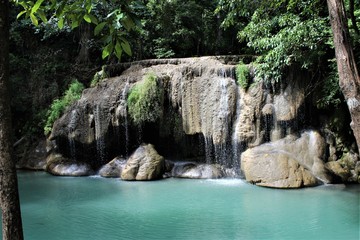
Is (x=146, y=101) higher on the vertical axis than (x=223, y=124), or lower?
higher

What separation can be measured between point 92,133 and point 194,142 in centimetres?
329

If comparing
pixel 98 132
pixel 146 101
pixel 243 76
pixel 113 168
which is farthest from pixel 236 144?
pixel 98 132

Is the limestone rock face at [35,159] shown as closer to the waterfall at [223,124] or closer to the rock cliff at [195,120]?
the rock cliff at [195,120]

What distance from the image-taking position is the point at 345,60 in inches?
112

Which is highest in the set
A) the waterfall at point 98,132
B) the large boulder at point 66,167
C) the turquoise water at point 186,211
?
the waterfall at point 98,132

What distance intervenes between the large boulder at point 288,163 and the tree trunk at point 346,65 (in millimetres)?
6951

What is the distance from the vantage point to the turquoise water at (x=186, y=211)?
6.55 meters

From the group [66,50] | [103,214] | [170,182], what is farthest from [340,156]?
[66,50]

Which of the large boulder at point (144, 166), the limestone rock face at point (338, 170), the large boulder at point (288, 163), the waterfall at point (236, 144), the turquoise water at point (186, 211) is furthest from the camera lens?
the waterfall at point (236, 144)


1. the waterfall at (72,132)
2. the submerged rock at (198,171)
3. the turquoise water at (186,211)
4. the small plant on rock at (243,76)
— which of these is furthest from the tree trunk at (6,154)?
the waterfall at (72,132)

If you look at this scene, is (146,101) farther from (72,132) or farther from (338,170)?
(338,170)

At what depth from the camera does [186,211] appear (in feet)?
25.5

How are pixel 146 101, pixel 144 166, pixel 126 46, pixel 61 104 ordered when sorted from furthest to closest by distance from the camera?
pixel 61 104
pixel 146 101
pixel 144 166
pixel 126 46

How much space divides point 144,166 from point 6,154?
354 inches
